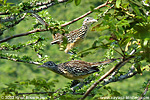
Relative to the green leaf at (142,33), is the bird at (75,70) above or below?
above

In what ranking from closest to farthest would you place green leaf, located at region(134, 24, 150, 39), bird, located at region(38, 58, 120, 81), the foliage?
green leaf, located at region(134, 24, 150, 39) < the foliage < bird, located at region(38, 58, 120, 81)

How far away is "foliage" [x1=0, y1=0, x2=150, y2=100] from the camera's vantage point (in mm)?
1188

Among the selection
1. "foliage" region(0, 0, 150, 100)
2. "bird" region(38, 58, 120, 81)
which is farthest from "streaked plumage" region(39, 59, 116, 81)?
"foliage" region(0, 0, 150, 100)

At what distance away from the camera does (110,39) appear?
122 centimetres

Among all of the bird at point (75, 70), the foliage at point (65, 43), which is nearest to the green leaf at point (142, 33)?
the foliage at point (65, 43)

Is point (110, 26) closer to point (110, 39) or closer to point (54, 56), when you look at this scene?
point (110, 39)

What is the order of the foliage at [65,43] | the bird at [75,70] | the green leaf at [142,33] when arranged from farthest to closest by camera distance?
the bird at [75,70]
the foliage at [65,43]
the green leaf at [142,33]

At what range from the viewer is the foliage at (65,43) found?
1188 mm

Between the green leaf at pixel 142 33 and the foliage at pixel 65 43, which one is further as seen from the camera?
the foliage at pixel 65 43

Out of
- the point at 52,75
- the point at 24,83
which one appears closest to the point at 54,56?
the point at 52,75

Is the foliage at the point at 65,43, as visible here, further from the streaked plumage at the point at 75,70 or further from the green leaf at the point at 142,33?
the streaked plumage at the point at 75,70

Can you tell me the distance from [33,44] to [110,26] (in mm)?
2013

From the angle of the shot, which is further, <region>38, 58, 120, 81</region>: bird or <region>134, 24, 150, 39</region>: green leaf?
<region>38, 58, 120, 81</region>: bird

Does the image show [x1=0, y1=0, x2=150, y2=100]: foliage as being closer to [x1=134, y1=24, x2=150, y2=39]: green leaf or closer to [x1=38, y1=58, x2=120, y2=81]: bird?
[x1=134, y1=24, x2=150, y2=39]: green leaf
